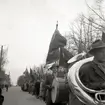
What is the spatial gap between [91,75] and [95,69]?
13 centimetres

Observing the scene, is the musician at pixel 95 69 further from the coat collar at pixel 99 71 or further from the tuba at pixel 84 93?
the tuba at pixel 84 93

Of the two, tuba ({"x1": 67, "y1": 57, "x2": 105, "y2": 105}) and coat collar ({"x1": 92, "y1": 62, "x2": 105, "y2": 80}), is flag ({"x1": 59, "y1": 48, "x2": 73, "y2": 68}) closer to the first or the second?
coat collar ({"x1": 92, "y1": 62, "x2": 105, "y2": 80})

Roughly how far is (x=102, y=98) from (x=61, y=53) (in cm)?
354

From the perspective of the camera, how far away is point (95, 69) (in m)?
4.33

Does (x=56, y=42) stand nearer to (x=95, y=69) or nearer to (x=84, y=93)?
(x=95, y=69)

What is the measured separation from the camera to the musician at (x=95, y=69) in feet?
13.8

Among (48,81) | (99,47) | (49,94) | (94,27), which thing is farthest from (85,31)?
(99,47)

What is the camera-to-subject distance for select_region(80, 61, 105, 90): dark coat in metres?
4.18

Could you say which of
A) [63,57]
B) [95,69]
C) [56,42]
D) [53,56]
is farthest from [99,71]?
[56,42]

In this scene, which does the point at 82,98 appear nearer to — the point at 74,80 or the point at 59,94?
the point at 74,80

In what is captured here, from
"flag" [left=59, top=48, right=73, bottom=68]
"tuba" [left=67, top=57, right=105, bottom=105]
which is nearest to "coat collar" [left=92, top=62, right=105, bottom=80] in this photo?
"tuba" [left=67, top=57, right=105, bottom=105]

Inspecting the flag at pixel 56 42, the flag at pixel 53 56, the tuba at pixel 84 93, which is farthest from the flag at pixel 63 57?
the tuba at pixel 84 93

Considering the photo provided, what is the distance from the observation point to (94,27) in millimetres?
24812

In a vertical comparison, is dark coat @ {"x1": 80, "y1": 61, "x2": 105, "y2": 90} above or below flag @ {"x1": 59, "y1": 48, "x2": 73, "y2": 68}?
below
